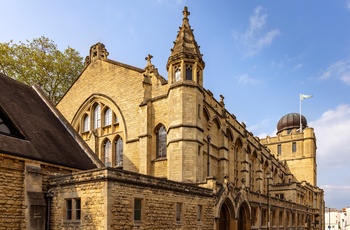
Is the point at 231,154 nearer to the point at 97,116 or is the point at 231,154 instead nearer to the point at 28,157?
the point at 97,116

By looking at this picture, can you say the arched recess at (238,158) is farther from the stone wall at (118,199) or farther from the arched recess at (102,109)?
the stone wall at (118,199)

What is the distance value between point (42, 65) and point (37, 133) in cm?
2058

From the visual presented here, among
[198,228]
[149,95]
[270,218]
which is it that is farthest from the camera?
[270,218]

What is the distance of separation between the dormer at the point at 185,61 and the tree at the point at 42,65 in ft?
54.3

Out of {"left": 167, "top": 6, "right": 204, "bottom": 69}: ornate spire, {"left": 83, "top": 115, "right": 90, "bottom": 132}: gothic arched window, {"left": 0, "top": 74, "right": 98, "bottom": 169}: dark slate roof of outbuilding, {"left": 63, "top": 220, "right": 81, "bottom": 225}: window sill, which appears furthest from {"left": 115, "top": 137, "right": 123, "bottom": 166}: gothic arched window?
{"left": 63, "top": 220, "right": 81, "bottom": 225}: window sill

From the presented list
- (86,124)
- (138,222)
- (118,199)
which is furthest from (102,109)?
(118,199)

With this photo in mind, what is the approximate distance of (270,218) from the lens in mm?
33844

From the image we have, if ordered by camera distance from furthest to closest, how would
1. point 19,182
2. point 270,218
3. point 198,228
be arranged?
point 270,218
point 198,228
point 19,182

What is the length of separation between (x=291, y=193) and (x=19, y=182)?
1590 inches

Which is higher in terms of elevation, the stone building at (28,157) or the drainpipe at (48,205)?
the stone building at (28,157)

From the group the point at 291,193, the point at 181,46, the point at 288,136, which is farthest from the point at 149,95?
the point at 288,136

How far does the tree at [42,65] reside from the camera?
37.5 m

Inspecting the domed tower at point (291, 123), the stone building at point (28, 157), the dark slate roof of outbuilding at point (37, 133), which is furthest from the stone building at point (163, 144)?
the domed tower at point (291, 123)

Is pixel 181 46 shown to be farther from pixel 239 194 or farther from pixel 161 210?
pixel 161 210
